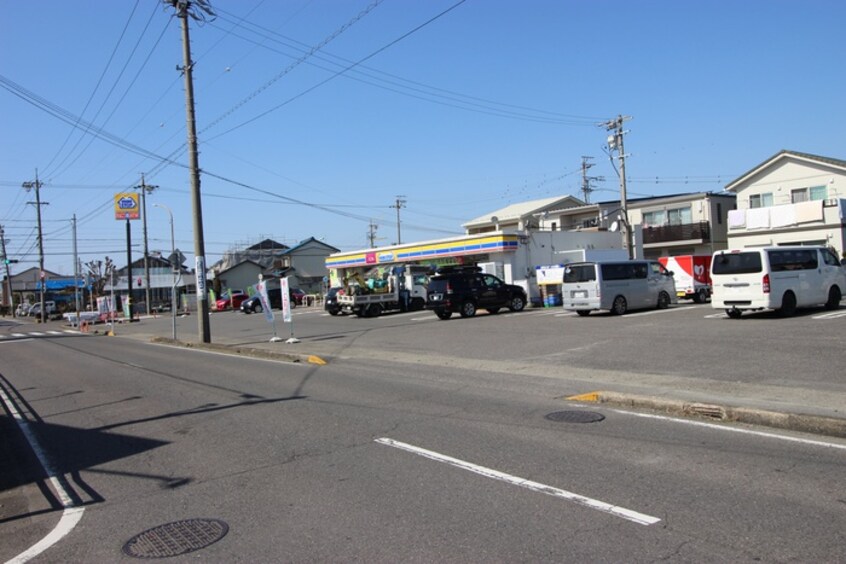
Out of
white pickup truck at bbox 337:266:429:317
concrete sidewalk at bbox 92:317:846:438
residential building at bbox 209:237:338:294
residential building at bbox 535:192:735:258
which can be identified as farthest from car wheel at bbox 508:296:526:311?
residential building at bbox 209:237:338:294

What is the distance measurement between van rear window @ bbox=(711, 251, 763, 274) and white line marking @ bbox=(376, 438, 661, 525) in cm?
1436

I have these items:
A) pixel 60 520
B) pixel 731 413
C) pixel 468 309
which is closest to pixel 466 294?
pixel 468 309

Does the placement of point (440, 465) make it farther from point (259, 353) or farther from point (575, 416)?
point (259, 353)

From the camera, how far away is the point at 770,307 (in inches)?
677

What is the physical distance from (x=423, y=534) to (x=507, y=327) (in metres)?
17.1

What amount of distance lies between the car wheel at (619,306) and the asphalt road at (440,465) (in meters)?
9.23

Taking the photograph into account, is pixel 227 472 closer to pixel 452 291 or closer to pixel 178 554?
pixel 178 554

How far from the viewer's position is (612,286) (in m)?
22.6

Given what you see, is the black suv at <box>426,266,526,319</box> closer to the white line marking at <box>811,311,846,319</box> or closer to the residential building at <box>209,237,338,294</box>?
the white line marking at <box>811,311,846,319</box>

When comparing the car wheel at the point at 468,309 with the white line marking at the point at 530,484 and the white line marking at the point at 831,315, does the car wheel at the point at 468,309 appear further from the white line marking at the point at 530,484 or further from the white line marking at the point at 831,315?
the white line marking at the point at 530,484

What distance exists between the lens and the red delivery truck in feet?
90.2

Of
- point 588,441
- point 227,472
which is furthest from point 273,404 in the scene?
point 588,441

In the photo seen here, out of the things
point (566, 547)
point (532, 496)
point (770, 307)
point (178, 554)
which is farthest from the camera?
point (770, 307)

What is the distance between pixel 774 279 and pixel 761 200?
27531 millimetres
